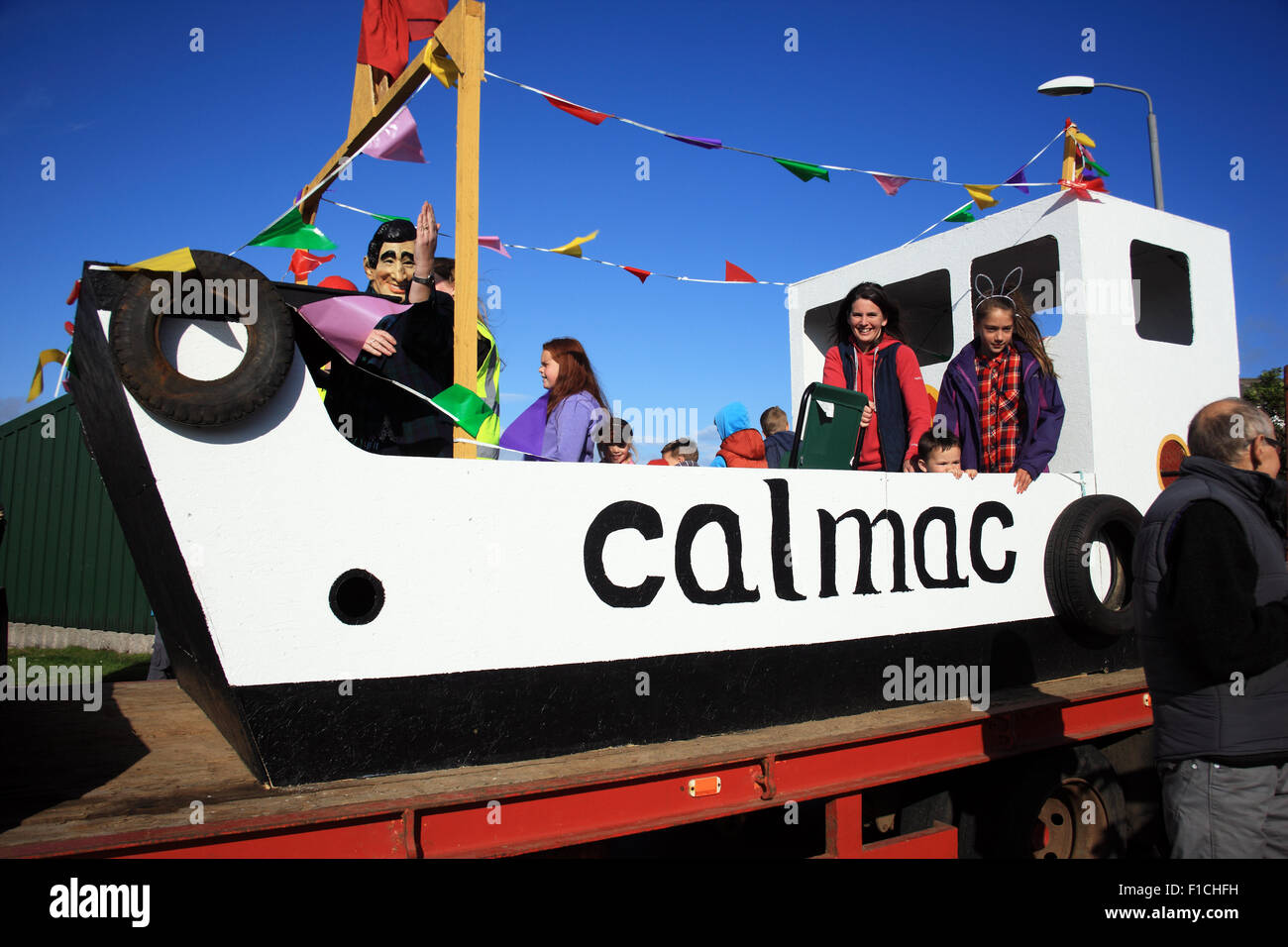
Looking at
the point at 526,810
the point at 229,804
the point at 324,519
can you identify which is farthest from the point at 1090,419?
the point at 229,804

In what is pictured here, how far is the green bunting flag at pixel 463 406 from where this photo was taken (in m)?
2.50

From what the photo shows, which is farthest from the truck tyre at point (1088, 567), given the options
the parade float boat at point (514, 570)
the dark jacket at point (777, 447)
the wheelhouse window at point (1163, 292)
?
the dark jacket at point (777, 447)

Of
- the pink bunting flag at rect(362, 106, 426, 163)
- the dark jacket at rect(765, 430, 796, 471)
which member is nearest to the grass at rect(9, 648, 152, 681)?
the dark jacket at rect(765, 430, 796, 471)

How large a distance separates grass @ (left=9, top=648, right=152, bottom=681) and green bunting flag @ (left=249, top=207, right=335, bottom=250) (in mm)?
6786

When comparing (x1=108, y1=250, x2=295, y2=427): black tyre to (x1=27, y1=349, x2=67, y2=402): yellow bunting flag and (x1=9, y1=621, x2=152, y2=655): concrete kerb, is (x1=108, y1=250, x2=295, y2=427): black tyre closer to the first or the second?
(x1=27, y1=349, x2=67, y2=402): yellow bunting flag

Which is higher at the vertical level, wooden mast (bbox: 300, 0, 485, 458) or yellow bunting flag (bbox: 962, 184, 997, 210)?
yellow bunting flag (bbox: 962, 184, 997, 210)

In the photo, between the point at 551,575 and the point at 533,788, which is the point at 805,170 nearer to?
the point at 551,575

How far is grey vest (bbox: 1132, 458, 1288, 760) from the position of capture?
7.41ft

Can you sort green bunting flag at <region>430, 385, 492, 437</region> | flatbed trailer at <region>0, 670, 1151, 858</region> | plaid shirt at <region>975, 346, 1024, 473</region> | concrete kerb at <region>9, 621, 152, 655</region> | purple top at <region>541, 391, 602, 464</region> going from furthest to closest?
concrete kerb at <region>9, 621, 152, 655</region>, plaid shirt at <region>975, 346, 1024, 473</region>, purple top at <region>541, 391, 602, 464</region>, green bunting flag at <region>430, 385, 492, 437</region>, flatbed trailer at <region>0, 670, 1151, 858</region>

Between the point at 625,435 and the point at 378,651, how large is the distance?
198cm

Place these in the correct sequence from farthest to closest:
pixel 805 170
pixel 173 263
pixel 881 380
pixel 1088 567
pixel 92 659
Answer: pixel 92 659 < pixel 805 170 < pixel 881 380 < pixel 1088 567 < pixel 173 263

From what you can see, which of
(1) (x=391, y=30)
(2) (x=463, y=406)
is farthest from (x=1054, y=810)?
(1) (x=391, y=30)

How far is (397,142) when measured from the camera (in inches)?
114

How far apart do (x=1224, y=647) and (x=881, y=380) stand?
2210mm
